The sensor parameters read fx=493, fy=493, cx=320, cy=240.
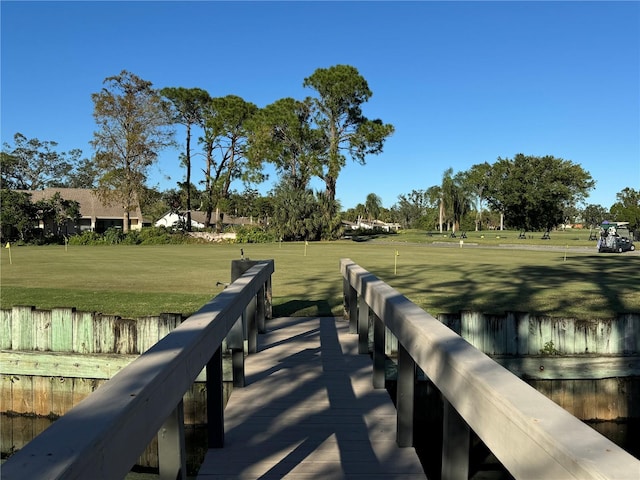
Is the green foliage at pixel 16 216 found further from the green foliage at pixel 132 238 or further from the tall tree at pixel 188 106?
the tall tree at pixel 188 106

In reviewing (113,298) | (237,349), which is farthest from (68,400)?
(113,298)

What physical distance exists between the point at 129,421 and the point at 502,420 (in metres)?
1.14

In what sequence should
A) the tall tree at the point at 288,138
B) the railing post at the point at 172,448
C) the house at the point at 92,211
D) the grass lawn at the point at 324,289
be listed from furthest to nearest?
the house at the point at 92,211, the tall tree at the point at 288,138, the grass lawn at the point at 324,289, the railing post at the point at 172,448

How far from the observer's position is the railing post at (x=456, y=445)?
231cm

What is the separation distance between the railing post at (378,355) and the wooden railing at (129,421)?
1.88 metres

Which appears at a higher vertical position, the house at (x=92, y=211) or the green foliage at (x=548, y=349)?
the house at (x=92, y=211)

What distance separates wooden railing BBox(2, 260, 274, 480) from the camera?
115cm

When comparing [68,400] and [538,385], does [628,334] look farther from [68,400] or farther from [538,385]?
[68,400]

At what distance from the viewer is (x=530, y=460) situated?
1370 millimetres

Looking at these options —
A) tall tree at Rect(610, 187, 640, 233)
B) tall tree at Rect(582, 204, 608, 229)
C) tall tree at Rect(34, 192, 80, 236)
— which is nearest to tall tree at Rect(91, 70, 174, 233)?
tall tree at Rect(34, 192, 80, 236)

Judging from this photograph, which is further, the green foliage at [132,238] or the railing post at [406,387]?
the green foliage at [132,238]

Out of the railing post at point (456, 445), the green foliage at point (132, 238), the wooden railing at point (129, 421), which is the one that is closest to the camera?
the wooden railing at point (129, 421)

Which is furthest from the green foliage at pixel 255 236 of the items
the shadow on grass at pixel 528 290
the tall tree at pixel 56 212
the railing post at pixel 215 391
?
the railing post at pixel 215 391

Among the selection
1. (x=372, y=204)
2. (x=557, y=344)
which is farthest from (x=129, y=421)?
(x=372, y=204)
